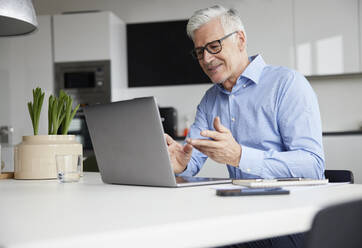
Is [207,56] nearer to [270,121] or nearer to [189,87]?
[270,121]

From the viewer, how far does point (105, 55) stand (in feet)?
14.7

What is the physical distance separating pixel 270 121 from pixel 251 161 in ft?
1.57

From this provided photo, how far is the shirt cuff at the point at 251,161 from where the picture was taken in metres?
1.48

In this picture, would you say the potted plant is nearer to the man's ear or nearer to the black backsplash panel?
the man's ear

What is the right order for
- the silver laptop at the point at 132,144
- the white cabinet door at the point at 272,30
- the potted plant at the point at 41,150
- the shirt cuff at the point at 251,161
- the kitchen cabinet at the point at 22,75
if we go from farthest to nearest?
the kitchen cabinet at the point at 22,75 → the white cabinet door at the point at 272,30 → the potted plant at the point at 41,150 → the shirt cuff at the point at 251,161 → the silver laptop at the point at 132,144

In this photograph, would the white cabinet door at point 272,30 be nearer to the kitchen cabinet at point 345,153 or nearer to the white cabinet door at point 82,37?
the kitchen cabinet at point 345,153

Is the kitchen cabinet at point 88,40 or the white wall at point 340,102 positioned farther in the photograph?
the white wall at point 340,102

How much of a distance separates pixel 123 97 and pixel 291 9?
1.91 meters

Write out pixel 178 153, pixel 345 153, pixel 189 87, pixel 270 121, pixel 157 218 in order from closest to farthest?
pixel 157 218 → pixel 178 153 → pixel 270 121 → pixel 345 153 → pixel 189 87

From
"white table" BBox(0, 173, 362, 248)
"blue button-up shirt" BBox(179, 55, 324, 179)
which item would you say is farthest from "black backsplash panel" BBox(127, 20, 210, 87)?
"white table" BBox(0, 173, 362, 248)

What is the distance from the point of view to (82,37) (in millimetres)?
4543

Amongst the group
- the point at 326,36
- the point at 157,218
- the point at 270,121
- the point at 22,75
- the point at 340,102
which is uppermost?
the point at 326,36

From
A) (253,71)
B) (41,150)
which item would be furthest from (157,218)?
(253,71)

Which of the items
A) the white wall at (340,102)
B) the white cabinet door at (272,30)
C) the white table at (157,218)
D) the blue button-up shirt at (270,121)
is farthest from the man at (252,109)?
the white wall at (340,102)
